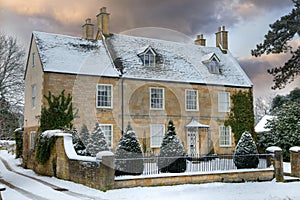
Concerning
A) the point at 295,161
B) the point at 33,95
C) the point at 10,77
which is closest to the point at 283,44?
the point at 295,161

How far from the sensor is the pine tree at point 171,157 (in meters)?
17.9

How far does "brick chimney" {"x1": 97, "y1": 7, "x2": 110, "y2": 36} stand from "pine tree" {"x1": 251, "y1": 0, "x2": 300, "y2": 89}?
39.0ft

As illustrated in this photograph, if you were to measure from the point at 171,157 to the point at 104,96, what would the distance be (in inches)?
383

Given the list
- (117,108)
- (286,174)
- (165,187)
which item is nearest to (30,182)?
(165,187)

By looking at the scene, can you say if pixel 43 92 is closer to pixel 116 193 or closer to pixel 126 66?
pixel 126 66

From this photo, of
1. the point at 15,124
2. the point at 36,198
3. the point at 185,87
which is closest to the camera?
the point at 36,198

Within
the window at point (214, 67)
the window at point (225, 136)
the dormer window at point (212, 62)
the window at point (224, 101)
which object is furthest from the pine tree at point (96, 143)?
the window at point (214, 67)

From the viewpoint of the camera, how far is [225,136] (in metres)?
30.9

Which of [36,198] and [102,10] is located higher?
[102,10]

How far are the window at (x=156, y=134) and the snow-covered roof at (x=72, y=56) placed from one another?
4919 millimetres

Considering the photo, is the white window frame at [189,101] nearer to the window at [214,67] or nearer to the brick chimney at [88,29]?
the window at [214,67]

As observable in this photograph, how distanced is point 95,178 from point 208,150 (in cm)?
1545

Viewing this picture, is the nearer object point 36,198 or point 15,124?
point 36,198

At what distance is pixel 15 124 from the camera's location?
42531 mm
